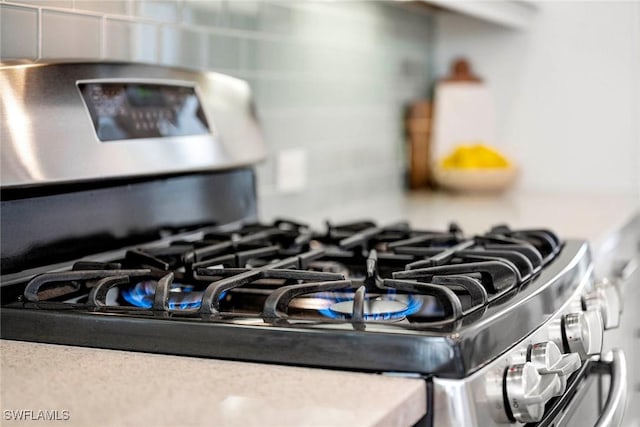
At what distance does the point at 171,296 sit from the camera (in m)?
0.99

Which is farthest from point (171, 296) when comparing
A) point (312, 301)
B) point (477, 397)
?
point (477, 397)

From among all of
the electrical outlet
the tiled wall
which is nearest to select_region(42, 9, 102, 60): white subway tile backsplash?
the tiled wall

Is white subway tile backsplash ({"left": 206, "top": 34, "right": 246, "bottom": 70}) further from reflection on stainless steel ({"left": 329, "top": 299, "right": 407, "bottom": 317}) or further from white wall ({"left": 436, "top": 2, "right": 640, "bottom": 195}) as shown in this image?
white wall ({"left": 436, "top": 2, "right": 640, "bottom": 195})

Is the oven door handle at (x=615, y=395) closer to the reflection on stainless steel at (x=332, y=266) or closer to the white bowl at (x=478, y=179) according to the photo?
the reflection on stainless steel at (x=332, y=266)

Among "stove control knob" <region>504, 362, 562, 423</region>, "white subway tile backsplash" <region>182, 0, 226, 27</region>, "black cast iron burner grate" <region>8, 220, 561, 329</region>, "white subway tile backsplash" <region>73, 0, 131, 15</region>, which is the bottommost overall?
"stove control knob" <region>504, 362, 562, 423</region>

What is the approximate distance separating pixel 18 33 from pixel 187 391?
0.61m

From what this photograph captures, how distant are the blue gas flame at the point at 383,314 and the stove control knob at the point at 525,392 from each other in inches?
6.0

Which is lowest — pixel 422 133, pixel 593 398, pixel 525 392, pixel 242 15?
pixel 593 398

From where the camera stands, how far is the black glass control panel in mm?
1146

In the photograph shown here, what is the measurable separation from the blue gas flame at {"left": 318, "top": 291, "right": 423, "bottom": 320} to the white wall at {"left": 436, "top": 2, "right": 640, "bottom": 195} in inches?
66.0

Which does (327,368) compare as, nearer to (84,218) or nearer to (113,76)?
(84,218)

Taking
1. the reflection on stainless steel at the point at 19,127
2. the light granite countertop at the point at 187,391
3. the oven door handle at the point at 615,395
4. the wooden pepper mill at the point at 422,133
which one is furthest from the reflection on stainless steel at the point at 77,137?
the wooden pepper mill at the point at 422,133

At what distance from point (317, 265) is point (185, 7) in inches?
22.1

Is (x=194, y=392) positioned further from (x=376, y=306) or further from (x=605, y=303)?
(x=605, y=303)
